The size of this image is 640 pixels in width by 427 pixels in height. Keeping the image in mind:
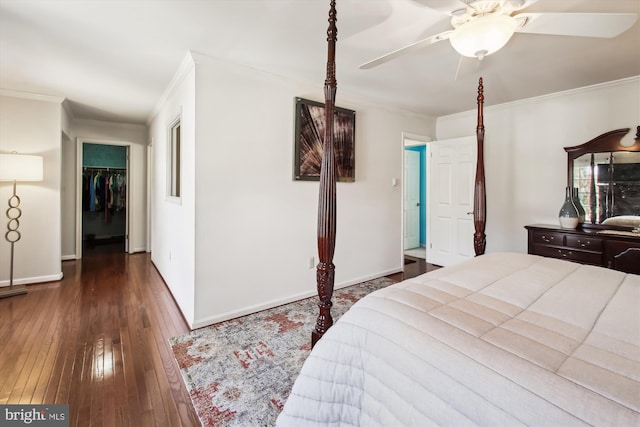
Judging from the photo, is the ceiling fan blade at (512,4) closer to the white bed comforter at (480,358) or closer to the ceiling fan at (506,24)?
the ceiling fan at (506,24)

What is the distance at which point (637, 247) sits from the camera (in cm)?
274

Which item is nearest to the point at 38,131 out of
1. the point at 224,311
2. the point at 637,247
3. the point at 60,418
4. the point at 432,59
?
the point at 224,311

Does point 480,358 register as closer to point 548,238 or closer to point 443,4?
point 443,4

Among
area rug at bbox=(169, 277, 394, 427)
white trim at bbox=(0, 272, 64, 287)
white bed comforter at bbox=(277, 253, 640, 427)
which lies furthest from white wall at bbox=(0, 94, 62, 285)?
white bed comforter at bbox=(277, 253, 640, 427)

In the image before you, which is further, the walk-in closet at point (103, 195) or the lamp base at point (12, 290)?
the walk-in closet at point (103, 195)

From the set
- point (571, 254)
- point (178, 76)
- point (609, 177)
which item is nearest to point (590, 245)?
point (571, 254)

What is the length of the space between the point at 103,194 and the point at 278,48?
567 centimetres

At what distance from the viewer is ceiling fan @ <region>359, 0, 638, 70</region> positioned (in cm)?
140

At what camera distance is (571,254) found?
10.2ft

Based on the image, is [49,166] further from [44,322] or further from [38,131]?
[44,322]

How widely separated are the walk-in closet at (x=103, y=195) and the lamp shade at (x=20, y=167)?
2.55 meters

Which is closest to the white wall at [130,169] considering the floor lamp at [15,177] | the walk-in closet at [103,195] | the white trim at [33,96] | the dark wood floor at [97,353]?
the walk-in closet at [103,195]

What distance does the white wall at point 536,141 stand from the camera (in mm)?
3200

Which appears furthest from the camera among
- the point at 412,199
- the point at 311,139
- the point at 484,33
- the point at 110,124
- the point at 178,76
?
the point at 412,199
